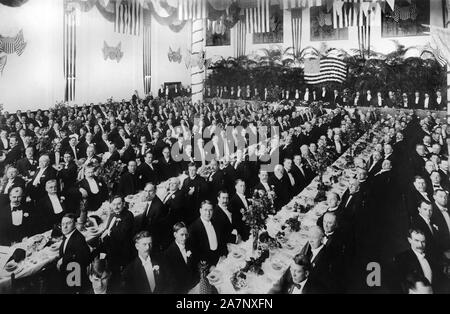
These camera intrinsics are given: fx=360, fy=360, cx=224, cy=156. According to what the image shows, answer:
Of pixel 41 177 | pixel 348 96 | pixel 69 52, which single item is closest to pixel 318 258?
pixel 348 96

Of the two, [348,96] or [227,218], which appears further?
[348,96]

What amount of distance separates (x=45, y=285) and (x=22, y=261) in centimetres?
65

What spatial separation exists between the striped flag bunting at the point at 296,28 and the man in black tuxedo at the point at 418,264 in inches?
151

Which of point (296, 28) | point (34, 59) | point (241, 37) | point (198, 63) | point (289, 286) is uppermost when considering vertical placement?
point (296, 28)

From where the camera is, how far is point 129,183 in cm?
551

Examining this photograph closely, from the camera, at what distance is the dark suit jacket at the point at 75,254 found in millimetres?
4039

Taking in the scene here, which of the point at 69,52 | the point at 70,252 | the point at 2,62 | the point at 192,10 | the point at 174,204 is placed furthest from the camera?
the point at 192,10

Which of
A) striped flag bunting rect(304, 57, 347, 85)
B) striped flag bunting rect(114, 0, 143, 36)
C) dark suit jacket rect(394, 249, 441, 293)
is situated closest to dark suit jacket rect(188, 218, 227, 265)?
dark suit jacket rect(394, 249, 441, 293)

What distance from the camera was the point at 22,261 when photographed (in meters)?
3.79

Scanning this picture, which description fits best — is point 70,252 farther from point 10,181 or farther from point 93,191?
point 10,181

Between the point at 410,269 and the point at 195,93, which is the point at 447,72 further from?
the point at 195,93

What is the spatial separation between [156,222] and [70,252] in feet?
3.88

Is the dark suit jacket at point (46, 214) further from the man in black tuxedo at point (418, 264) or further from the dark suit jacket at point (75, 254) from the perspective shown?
the man in black tuxedo at point (418, 264)
